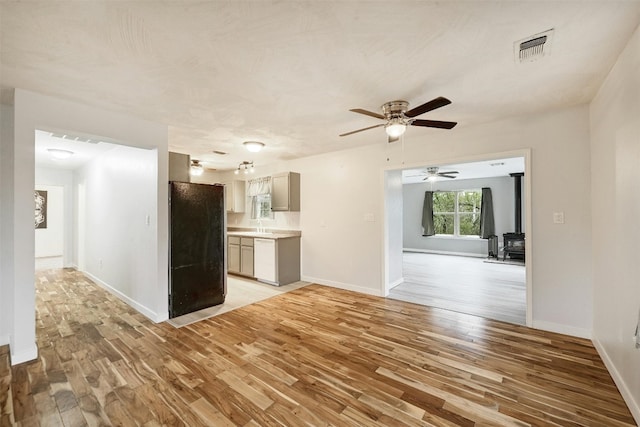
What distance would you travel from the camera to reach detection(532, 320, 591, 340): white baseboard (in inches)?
111

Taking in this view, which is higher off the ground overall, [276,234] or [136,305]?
[276,234]

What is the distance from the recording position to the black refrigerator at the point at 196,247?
11.3 ft

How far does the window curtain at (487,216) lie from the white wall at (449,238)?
0.46 ft

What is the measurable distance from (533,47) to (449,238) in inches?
315

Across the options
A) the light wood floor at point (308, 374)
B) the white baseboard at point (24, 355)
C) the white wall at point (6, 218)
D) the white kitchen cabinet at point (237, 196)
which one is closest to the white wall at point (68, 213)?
the white kitchen cabinet at point (237, 196)

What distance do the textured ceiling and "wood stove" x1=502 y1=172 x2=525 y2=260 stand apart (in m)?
5.41

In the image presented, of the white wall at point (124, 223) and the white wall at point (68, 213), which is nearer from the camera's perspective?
the white wall at point (124, 223)

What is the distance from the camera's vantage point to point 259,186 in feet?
19.3

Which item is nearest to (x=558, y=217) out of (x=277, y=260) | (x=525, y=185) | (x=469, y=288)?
(x=525, y=185)

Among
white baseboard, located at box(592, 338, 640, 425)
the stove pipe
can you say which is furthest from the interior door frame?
the stove pipe

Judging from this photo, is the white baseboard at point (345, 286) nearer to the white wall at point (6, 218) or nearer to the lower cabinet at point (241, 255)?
the lower cabinet at point (241, 255)

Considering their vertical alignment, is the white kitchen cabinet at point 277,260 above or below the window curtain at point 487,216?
below

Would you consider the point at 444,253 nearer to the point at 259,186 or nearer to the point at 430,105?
the point at 259,186

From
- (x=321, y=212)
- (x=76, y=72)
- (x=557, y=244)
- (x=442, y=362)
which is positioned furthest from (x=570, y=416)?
(x=76, y=72)
